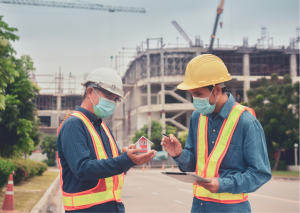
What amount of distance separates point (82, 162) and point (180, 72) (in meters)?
59.7

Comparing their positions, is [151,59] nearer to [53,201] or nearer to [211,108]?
[53,201]

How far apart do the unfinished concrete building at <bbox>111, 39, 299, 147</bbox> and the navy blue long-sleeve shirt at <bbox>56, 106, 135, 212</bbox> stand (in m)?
55.4

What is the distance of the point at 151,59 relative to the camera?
6391 cm

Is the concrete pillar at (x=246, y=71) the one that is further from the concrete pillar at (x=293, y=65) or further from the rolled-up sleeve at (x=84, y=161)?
the rolled-up sleeve at (x=84, y=161)

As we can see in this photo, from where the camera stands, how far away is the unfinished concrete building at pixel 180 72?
201 ft

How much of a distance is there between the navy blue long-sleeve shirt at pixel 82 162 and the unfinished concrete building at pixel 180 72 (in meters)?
55.4

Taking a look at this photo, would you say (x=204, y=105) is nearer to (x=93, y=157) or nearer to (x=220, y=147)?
(x=220, y=147)

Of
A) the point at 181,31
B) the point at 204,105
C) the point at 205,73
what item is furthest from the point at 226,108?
the point at 181,31

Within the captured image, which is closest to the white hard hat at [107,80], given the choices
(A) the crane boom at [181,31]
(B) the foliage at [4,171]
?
(B) the foliage at [4,171]

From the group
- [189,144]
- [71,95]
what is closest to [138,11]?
[71,95]

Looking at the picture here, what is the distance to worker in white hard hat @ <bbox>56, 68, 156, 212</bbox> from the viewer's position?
9.61 ft

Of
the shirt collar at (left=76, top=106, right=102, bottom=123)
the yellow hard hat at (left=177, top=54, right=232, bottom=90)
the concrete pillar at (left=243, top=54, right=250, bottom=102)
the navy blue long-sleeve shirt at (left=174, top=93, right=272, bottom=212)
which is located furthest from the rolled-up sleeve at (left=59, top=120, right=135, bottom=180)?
the concrete pillar at (left=243, top=54, right=250, bottom=102)

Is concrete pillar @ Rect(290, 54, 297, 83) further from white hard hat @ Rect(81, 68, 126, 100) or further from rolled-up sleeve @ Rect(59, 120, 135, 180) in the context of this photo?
rolled-up sleeve @ Rect(59, 120, 135, 180)

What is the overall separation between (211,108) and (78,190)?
1.36 m
